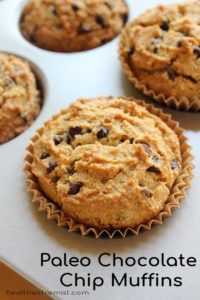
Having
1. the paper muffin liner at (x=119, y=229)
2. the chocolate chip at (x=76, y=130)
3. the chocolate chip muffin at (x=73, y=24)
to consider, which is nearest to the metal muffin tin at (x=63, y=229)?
the paper muffin liner at (x=119, y=229)

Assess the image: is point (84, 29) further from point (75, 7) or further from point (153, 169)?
point (153, 169)

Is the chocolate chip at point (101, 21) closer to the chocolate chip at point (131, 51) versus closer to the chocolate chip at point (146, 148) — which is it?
the chocolate chip at point (131, 51)

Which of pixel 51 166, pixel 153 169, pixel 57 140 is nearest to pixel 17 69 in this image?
pixel 57 140

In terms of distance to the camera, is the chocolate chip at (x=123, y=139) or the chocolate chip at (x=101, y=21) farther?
the chocolate chip at (x=101, y=21)

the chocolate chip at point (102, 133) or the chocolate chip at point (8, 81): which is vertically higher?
the chocolate chip at point (8, 81)

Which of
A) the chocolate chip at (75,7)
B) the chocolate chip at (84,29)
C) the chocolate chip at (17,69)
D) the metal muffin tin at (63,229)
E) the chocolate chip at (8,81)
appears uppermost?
the chocolate chip at (75,7)

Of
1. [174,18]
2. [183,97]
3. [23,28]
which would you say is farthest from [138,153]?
[23,28]

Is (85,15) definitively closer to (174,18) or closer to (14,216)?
(174,18)

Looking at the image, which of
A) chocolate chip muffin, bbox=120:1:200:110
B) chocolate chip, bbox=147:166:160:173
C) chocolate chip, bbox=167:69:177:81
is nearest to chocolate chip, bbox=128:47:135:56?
chocolate chip muffin, bbox=120:1:200:110
